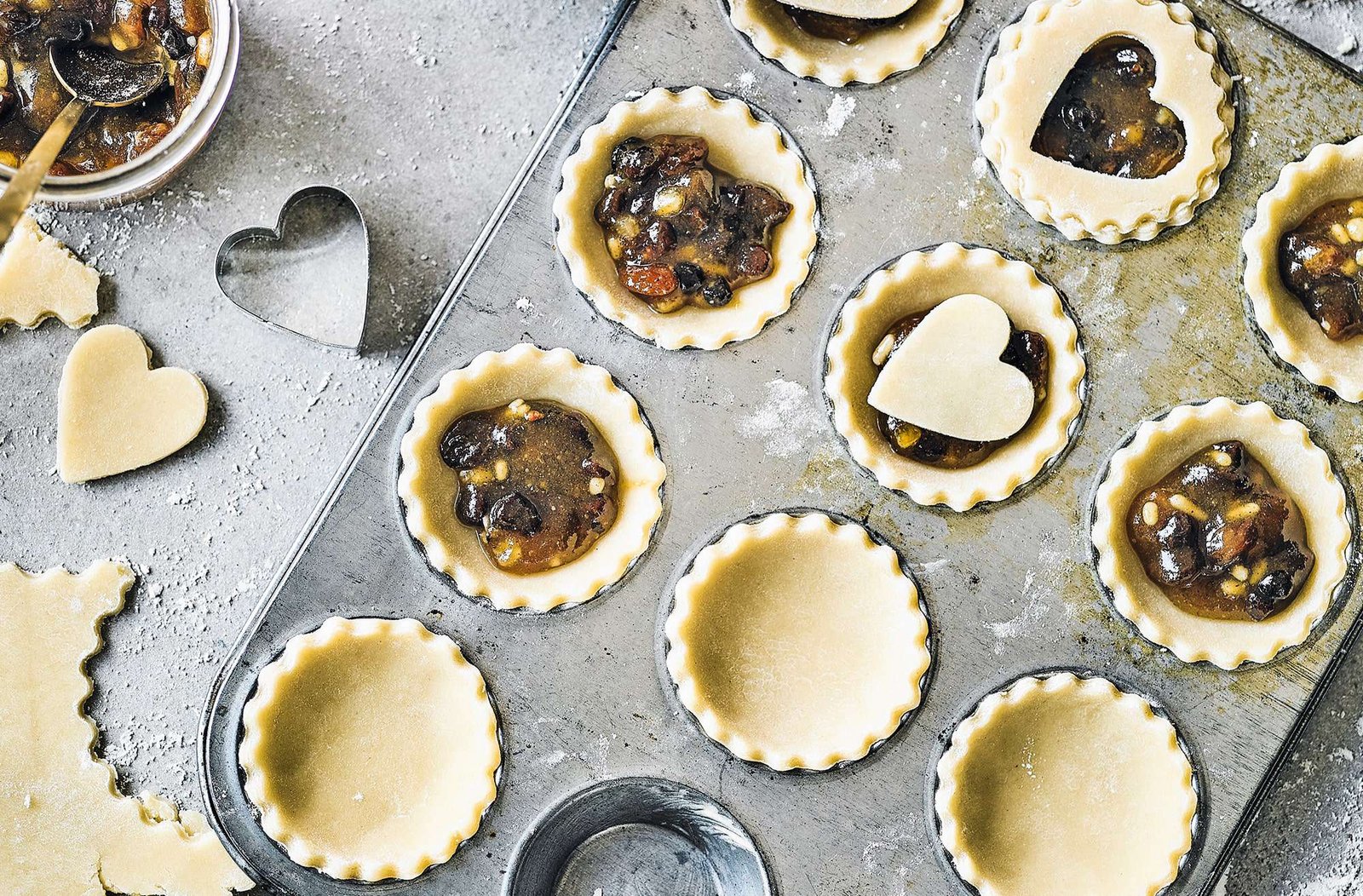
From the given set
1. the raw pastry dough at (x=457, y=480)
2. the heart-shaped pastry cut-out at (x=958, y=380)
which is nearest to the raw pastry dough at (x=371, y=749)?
the raw pastry dough at (x=457, y=480)

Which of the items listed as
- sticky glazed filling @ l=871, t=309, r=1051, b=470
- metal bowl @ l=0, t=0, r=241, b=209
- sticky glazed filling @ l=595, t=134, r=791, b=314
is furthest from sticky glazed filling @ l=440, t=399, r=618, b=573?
metal bowl @ l=0, t=0, r=241, b=209

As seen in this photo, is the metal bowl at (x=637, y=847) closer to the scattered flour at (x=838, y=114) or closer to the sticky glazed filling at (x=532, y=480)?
the sticky glazed filling at (x=532, y=480)

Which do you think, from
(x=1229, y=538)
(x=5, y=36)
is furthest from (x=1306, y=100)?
(x=5, y=36)

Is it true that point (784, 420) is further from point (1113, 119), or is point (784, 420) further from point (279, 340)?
point (279, 340)

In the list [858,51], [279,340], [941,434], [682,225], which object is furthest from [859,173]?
[279,340]

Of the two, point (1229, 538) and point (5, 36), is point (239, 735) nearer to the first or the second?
point (5, 36)

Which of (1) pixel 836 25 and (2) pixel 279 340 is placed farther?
(2) pixel 279 340

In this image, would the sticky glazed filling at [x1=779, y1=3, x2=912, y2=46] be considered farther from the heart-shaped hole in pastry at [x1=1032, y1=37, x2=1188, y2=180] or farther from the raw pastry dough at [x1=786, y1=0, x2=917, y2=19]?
the heart-shaped hole in pastry at [x1=1032, y1=37, x2=1188, y2=180]
